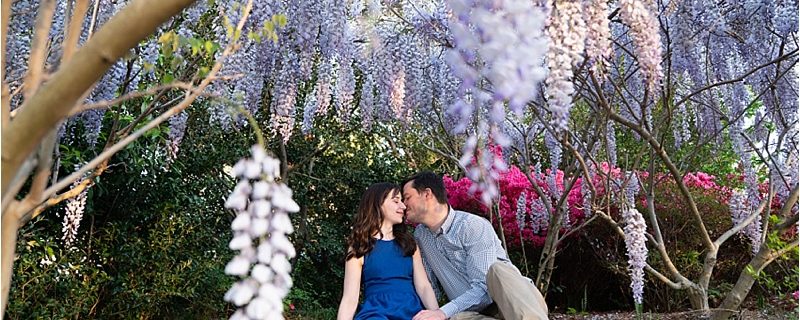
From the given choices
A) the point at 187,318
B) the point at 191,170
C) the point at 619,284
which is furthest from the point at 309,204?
the point at 619,284

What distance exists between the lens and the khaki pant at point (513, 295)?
2.72 meters

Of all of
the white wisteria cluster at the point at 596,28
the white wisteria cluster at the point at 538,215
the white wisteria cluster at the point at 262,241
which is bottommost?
the white wisteria cluster at the point at 262,241

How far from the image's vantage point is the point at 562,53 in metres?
2.15

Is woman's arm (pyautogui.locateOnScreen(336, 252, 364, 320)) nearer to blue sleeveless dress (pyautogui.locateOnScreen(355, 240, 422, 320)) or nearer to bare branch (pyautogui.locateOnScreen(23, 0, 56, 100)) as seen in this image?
blue sleeveless dress (pyautogui.locateOnScreen(355, 240, 422, 320))

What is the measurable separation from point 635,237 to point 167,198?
2768 millimetres

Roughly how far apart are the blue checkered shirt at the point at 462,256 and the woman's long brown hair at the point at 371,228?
13 cm

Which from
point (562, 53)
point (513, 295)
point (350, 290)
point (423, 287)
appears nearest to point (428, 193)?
point (423, 287)

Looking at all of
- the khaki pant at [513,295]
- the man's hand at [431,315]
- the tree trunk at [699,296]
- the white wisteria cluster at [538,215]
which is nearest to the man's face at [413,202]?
the man's hand at [431,315]

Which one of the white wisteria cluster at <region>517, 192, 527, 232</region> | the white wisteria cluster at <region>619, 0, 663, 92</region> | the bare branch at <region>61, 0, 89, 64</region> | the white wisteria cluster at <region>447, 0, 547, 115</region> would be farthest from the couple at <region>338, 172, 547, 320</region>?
the white wisteria cluster at <region>517, 192, 527, 232</region>

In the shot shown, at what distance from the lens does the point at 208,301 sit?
5.29 m

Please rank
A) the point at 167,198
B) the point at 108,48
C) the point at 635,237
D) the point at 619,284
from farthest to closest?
the point at 619,284 → the point at 167,198 → the point at 635,237 → the point at 108,48

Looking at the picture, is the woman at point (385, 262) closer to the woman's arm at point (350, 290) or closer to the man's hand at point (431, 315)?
the woman's arm at point (350, 290)

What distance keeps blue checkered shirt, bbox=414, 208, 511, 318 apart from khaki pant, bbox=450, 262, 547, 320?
8.1 inches

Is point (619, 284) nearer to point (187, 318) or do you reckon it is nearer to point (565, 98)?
point (187, 318)
